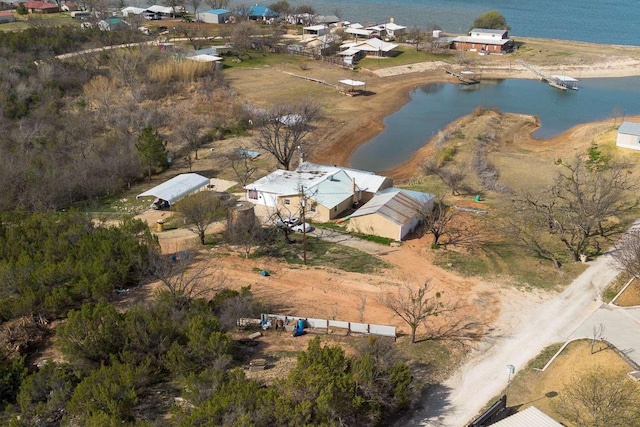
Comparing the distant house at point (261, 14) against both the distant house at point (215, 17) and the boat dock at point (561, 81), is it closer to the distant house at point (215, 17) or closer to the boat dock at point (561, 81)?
the distant house at point (215, 17)

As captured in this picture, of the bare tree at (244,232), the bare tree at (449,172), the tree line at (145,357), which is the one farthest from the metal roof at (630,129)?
the tree line at (145,357)

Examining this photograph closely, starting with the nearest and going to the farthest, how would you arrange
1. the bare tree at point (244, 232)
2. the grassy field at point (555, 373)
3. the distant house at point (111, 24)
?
1. the grassy field at point (555, 373)
2. the bare tree at point (244, 232)
3. the distant house at point (111, 24)

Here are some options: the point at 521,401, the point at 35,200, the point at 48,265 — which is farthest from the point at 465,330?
the point at 35,200

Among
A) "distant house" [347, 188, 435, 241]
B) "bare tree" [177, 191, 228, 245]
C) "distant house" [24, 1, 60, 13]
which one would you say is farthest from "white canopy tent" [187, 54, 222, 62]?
"distant house" [24, 1, 60, 13]

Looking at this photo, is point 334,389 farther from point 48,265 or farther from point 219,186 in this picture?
point 219,186

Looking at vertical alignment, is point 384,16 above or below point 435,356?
above

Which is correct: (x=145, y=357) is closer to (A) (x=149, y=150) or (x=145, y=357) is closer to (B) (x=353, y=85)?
(A) (x=149, y=150)

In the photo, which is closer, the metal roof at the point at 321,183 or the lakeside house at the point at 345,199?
the lakeside house at the point at 345,199
